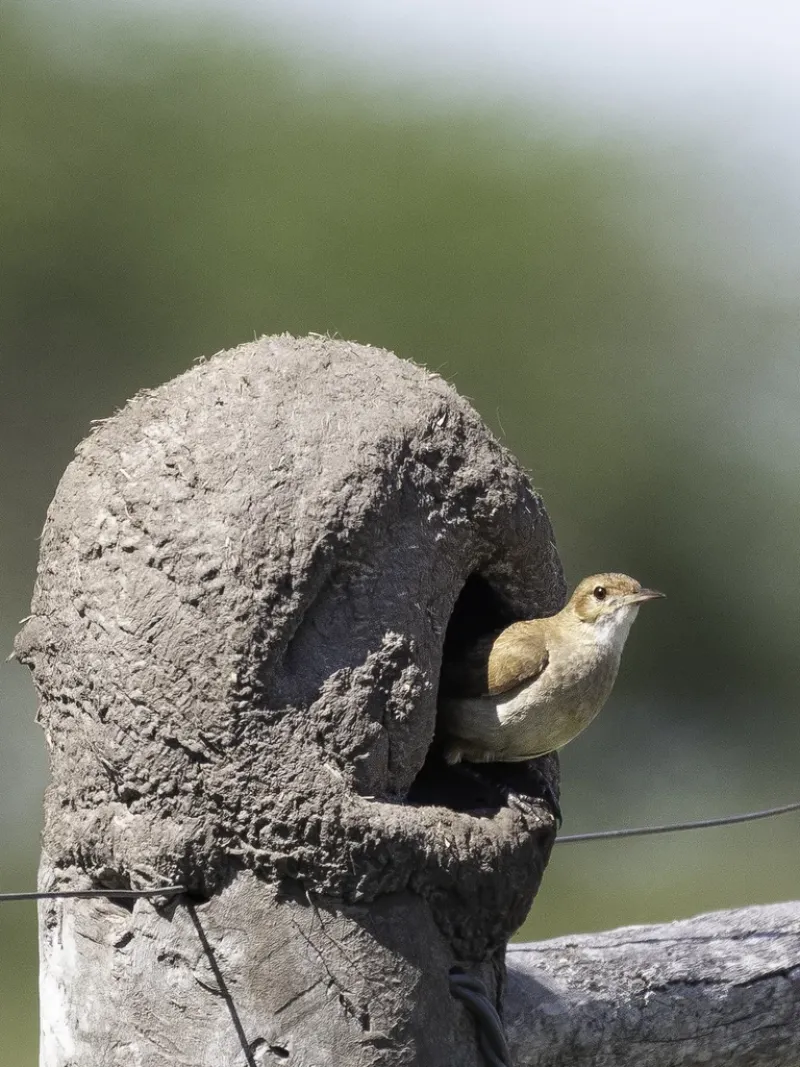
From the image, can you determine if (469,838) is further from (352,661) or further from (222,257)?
(222,257)

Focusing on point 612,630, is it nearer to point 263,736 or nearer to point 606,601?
point 606,601

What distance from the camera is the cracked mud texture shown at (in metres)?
3.16

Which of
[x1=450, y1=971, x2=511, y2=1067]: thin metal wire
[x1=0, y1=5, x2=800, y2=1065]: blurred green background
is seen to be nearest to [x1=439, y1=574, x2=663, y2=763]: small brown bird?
[x1=450, y1=971, x2=511, y2=1067]: thin metal wire

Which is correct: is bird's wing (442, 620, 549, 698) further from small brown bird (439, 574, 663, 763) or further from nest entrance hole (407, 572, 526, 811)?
nest entrance hole (407, 572, 526, 811)

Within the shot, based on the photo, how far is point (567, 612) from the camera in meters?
4.05

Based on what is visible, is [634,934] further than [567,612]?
Yes

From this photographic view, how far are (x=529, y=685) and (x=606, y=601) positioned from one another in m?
0.39

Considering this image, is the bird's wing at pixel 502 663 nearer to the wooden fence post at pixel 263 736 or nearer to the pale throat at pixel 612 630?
the pale throat at pixel 612 630

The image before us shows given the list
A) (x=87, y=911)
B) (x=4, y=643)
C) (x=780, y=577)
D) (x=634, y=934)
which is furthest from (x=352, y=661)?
(x=780, y=577)

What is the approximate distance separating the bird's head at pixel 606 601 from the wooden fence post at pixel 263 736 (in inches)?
22.5

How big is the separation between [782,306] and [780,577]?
10.8 feet

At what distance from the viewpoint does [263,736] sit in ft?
10.4

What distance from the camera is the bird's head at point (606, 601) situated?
4086mm

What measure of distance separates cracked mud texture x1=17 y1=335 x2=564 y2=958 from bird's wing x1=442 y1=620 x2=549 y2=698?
0.38m
